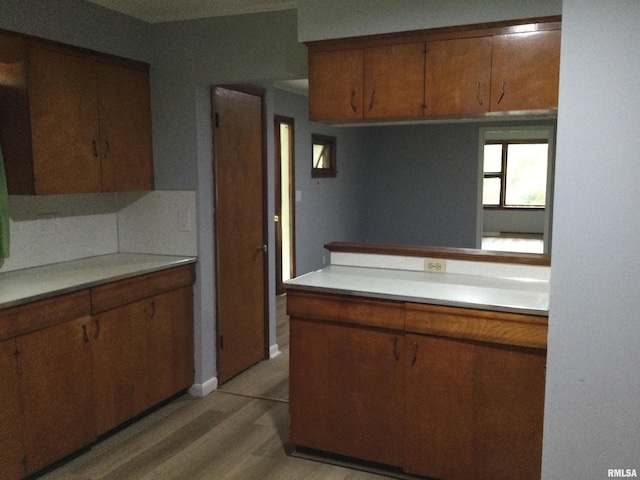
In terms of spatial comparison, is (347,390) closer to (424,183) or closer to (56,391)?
(56,391)

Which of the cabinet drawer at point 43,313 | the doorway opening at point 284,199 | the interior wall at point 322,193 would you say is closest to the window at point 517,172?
the interior wall at point 322,193

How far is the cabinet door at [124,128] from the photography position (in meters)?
3.14

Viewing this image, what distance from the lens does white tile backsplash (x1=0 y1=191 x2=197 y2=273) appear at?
9.95ft

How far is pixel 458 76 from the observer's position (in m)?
2.55

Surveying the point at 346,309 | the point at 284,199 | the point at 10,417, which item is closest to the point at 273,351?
the point at 346,309

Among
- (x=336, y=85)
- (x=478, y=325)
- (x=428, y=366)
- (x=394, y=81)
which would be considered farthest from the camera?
(x=336, y=85)

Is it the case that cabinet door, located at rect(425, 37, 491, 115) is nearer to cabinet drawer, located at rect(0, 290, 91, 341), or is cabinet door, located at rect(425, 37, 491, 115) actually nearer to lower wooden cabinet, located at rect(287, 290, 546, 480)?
lower wooden cabinet, located at rect(287, 290, 546, 480)

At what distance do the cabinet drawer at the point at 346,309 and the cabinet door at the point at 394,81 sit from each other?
3.10 ft

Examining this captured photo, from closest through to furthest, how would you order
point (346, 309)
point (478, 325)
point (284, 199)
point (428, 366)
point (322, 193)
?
1. point (478, 325)
2. point (428, 366)
3. point (346, 309)
4. point (284, 199)
5. point (322, 193)

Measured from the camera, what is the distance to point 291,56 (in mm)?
3125

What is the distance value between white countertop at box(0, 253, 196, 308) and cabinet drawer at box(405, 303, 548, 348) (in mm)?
1583

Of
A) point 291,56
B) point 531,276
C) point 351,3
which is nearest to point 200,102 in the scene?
point 291,56

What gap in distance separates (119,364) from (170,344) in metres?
0.42

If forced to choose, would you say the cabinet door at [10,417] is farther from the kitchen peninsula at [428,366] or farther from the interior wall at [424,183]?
the interior wall at [424,183]
